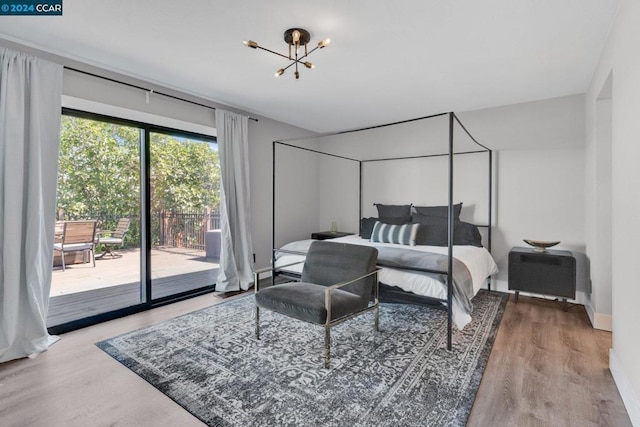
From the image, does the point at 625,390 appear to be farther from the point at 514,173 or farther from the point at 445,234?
the point at 514,173

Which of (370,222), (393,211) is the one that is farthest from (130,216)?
(393,211)

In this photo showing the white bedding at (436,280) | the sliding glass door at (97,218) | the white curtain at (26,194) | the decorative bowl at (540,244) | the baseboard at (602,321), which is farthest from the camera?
the decorative bowl at (540,244)

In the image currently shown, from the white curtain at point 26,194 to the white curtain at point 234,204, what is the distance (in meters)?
1.67

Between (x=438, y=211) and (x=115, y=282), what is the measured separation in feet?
13.4

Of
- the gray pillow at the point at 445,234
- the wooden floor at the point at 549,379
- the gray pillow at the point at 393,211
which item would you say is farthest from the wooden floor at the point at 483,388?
the gray pillow at the point at 393,211

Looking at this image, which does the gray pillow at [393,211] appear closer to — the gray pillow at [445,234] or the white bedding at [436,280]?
the gray pillow at [445,234]

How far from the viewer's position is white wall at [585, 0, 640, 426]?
172 cm

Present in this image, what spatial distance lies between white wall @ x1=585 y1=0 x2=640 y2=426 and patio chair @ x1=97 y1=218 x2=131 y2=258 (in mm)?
4199

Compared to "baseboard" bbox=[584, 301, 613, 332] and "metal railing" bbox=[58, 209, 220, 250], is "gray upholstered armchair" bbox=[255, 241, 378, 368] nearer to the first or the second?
"metal railing" bbox=[58, 209, 220, 250]

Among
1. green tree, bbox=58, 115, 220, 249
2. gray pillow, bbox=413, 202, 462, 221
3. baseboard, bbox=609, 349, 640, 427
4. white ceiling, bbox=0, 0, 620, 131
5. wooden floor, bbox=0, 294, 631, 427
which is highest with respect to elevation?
white ceiling, bbox=0, 0, 620, 131

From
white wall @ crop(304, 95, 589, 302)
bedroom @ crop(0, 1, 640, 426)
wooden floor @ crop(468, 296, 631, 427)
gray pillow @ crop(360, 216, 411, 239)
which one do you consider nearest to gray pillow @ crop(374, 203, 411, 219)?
gray pillow @ crop(360, 216, 411, 239)

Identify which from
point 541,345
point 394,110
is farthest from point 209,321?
point 394,110

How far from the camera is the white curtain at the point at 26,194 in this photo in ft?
8.07

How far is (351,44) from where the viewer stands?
8.45 ft
